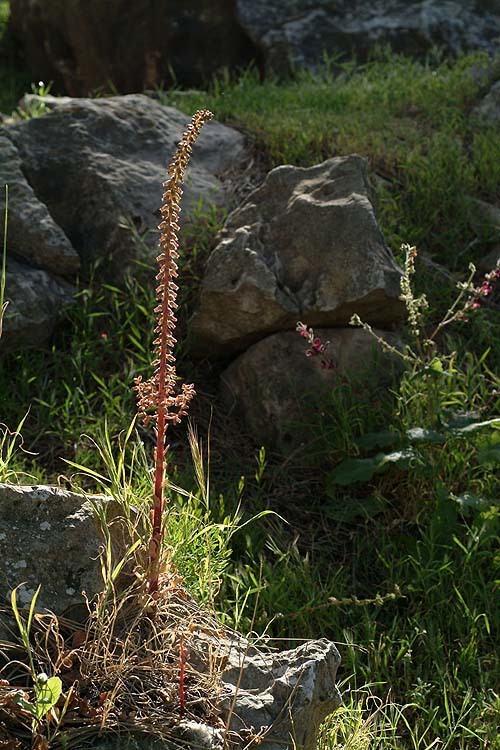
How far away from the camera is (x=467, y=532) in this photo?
3.71m

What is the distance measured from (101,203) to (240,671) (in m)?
2.96

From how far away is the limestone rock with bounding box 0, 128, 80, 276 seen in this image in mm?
4605

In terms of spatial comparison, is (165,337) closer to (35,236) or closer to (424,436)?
(424,436)

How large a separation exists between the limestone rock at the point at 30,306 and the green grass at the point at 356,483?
2.7 inches

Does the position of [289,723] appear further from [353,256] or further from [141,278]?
[141,278]

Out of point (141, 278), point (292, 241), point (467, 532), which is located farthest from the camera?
point (141, 278)

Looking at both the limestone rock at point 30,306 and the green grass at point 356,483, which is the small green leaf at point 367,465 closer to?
the green grass at point 356,483

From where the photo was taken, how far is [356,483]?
4.04 metres

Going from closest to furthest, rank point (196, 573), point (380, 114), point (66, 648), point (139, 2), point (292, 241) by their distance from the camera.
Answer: point (66, 648) < point (196, 573) < point (292, 241) < point (380, 114) < point (139, 2)

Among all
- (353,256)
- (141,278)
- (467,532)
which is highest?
(353,256)

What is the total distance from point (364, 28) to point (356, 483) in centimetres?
451

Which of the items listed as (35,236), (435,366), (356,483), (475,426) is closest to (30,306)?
(35,236)

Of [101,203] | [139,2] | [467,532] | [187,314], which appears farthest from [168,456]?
[139,2]

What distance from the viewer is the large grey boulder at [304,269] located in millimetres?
4242
